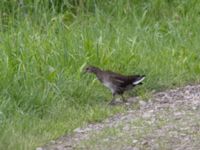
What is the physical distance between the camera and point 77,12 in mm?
9641

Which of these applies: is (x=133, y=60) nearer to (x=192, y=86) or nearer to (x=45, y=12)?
(x=192, y=86)

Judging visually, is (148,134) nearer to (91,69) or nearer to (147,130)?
(147,130)

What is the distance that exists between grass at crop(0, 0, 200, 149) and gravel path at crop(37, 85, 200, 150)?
0.20 m

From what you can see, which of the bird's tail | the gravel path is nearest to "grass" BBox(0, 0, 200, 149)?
the gravel path

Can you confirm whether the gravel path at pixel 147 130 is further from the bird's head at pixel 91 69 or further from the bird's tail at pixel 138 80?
the bird's head at pixel 91 69

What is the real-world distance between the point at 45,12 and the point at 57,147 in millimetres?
3342

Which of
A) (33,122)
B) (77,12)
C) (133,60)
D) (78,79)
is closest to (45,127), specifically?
(33,122)

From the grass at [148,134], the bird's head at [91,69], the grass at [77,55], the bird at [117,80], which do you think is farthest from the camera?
the bird's head at [91,69]

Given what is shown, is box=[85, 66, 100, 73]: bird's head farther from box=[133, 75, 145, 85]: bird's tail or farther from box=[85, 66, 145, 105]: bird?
box=[133, 75, 145, 85]: bird's tail

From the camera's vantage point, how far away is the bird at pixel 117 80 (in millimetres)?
7535

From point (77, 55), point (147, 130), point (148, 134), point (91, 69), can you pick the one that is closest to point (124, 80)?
point (91, 69)

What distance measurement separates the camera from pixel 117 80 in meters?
7.54

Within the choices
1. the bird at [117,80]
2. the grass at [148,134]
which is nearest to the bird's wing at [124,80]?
the bird at [117,80]

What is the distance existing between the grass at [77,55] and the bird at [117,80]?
5.7 inches
